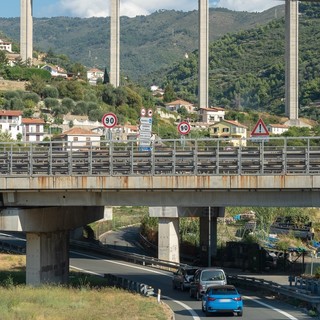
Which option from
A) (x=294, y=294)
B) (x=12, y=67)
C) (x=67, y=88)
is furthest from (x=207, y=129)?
(x=294, y=294)

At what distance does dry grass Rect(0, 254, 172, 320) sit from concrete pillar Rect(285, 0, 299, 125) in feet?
379

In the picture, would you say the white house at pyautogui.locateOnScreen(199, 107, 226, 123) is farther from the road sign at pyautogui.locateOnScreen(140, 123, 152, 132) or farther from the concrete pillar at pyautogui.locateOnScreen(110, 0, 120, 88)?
the road sign at pyautogui.locateOnScreen(140, 123, 152, 132)

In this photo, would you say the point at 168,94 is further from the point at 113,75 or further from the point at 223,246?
the point at 223,246

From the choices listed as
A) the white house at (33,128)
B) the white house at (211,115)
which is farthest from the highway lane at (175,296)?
the white house at (211,115)

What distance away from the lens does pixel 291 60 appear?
14762 cm

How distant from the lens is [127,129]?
109m

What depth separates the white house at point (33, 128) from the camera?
110 meters

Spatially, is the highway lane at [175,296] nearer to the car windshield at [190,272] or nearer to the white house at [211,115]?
the car windshield at [190,272]

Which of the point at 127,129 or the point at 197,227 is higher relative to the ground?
the point at 127,129

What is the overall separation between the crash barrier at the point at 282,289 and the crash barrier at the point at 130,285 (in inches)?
175

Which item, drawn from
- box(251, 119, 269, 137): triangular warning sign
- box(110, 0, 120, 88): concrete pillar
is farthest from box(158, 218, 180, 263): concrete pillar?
box(110, 0, 120, 88): concrete pillar

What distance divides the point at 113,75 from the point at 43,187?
385 feet

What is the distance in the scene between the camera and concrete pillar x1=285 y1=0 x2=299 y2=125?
147 metres

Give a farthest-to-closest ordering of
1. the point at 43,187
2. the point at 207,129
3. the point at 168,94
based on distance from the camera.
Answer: the point at 168,94, the point at 207,129, the point at 43,187
